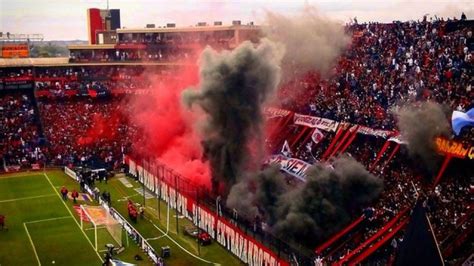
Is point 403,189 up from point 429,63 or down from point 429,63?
down

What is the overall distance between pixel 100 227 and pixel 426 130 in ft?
56.0

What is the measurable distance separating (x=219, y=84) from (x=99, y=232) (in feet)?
36.1

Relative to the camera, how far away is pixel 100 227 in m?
31.0

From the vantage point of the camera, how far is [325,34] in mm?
43625

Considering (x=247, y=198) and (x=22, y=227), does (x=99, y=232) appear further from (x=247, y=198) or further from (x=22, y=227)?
(x=247, y=198)

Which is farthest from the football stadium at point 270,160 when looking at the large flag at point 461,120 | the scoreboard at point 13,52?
the scoreboard at point 13,52

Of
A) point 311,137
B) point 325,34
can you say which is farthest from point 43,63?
point 311,137

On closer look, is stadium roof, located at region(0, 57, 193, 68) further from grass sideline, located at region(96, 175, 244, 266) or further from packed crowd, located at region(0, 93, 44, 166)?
grass sideline, located at region(96, 175, 244, 266)

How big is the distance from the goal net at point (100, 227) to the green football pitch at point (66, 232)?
333mm

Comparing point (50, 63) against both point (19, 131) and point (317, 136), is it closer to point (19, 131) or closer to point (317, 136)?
point (19, 131)

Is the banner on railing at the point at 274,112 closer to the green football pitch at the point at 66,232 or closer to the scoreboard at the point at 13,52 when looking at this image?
the green football pitch at the point at 66,232

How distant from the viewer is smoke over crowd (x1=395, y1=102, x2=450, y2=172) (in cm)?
2564

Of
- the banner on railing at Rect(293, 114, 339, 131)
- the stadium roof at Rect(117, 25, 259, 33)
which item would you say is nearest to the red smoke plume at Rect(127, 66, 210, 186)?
the banner on railing at Rect(293, 114, 339, 131)

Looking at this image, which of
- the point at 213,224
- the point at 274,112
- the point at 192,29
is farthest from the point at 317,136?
→ the point at 192,29
